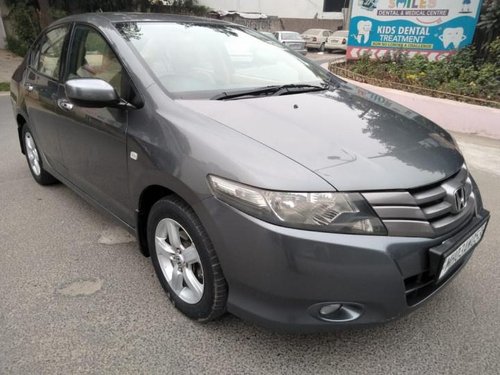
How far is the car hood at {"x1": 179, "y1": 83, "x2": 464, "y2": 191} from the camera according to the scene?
6.00 ft

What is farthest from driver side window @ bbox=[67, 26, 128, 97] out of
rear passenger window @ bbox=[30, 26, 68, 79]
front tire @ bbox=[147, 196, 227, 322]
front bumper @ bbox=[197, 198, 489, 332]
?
front bumper @ bbox=[197, 198, 489, 332]

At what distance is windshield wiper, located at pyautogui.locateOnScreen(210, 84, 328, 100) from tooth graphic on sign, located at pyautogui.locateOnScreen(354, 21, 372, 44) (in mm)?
6701

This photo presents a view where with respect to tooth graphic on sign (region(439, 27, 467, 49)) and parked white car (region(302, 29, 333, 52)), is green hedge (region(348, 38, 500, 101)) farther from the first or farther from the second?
parked white car (region(302, 29, 333, 52))

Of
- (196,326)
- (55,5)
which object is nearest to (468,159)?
(196,326)

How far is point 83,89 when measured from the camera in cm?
226

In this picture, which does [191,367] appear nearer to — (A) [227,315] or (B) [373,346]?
(A) [227,315]

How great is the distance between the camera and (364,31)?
8.91m

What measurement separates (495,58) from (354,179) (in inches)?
267

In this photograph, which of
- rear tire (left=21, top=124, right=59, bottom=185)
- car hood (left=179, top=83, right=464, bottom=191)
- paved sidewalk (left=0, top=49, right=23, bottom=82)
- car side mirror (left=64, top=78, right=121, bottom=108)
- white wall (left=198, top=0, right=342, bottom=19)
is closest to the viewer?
car hood (left=179, top=83, right=464, bottom=191)

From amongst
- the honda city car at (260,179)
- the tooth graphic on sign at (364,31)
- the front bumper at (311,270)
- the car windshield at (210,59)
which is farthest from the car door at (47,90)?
the tooth graphic on sign at (364,31)

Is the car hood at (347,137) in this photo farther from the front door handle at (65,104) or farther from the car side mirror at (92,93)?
the front door handle at (65,104)

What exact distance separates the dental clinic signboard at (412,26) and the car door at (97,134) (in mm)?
6851

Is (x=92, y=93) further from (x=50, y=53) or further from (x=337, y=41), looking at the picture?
(x=337, y=41)

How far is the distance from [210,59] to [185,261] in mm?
1378
